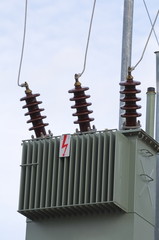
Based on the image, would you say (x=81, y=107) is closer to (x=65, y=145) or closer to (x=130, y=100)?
(x=65, y=145)

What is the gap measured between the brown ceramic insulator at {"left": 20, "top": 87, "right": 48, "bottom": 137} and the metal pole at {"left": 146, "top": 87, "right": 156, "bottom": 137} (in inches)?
58.7

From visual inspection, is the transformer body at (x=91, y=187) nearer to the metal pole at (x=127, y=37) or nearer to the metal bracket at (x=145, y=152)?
Result: the metal bracket at (x=145, y=152)

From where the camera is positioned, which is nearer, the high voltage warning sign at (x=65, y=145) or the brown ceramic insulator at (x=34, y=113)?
the high voltage warning sign at (x=65, y=145)

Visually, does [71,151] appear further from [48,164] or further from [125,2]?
[125,2]

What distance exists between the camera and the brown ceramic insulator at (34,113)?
47.4 feet

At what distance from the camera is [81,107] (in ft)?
46.3

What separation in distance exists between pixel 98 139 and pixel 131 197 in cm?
76

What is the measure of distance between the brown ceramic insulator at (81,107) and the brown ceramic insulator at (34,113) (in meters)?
0.51

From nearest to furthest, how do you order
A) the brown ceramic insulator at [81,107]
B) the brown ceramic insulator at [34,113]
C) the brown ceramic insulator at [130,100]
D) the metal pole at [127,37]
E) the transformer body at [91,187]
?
the transformer body at [91,187], the brown ceramic insulator at [130,100], the brown ceramic insulator at [81,107], the brown ceramic insulator at [34,113], the metal pole at [127,37]

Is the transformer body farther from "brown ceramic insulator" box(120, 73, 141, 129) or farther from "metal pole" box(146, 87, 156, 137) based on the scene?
"metal pole" box(146, 87, 156, 137)

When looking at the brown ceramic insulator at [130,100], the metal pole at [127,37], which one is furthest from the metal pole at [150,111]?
the brown ceramic insulator at [130,100]

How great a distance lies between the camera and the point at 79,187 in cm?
1365

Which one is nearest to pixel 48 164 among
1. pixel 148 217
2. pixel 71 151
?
pixel 71 151

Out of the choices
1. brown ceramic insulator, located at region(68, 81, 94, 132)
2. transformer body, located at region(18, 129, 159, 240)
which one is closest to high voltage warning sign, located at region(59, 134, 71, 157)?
transformer body, located at region(18, 129, 159, 240)
